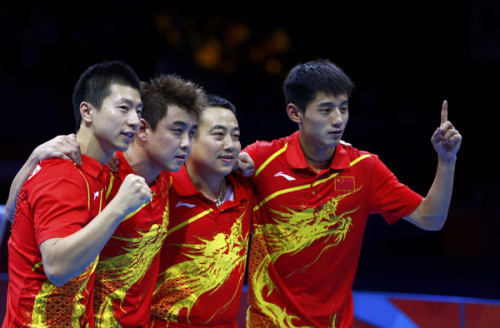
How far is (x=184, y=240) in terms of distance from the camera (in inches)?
105

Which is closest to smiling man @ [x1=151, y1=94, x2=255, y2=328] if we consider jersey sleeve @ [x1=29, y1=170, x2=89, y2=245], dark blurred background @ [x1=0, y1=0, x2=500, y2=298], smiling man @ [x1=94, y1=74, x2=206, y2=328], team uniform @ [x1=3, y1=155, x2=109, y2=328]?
smiling man @ [x1=94, y1=74, x2=206, y2=328]

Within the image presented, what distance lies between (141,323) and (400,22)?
6.42 metres

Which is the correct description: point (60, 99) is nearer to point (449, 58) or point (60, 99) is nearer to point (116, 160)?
point (116, 160)

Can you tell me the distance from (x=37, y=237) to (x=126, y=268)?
1.86 ft

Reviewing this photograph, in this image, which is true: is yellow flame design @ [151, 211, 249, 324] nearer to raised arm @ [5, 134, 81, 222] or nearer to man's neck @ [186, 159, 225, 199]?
man's neck @ [186, 159, 225, 199]

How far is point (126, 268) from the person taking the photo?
2408 mm

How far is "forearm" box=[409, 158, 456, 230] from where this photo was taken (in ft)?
9.13

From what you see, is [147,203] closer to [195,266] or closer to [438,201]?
[195,266]

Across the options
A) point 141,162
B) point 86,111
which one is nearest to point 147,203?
point 141,162

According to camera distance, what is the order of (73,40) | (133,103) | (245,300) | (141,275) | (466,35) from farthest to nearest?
(466,35) → (73,40) → (245,300) → (141,275) → (133,103)

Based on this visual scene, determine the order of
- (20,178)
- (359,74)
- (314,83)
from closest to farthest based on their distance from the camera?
1. (20,178)
2. (314,83)
3. (359,74)

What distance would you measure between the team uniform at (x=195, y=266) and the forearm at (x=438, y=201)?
86 cm

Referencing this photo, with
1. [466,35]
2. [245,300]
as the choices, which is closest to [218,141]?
[245,300]

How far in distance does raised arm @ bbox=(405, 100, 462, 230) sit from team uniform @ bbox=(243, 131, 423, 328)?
6cm
